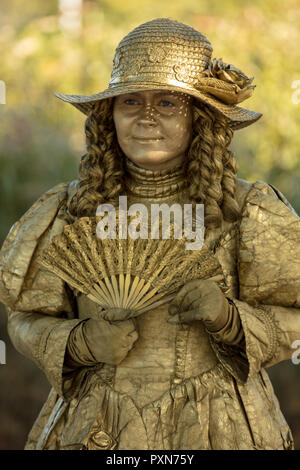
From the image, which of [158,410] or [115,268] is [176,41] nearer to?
[115,268]

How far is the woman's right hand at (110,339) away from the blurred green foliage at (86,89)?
5.69m

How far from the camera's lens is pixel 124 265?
136 inches

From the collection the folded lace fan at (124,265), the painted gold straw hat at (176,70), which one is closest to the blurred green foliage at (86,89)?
the painted gold straw hat at (176,70)

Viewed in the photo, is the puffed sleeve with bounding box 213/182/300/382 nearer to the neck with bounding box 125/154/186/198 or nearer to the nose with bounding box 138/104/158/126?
the neck with bounding box 125/154/186/198

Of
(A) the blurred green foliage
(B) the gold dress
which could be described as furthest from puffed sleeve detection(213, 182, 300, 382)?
(A) the blurred green foliage

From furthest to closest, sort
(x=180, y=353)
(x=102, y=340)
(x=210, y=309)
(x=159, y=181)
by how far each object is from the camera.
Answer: (x=159, y=181) < (x=180, y=353) < (x=102, y=340) < (x=210, y=309)

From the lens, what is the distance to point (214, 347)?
3531 mm

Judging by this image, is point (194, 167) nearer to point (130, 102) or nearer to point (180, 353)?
point (130, 102)

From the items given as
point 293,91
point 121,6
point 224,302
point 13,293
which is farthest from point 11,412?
point 121,6

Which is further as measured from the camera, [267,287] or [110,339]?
[267,287]

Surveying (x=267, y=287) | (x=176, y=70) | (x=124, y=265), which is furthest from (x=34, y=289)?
(x=176, y=70)

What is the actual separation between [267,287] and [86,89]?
7.18m

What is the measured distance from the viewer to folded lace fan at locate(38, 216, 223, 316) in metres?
3.42

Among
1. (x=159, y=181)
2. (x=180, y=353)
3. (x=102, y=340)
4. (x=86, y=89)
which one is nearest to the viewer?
(x=102, y=340)
